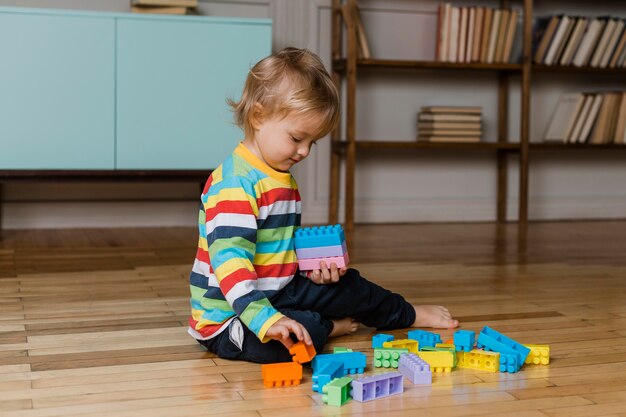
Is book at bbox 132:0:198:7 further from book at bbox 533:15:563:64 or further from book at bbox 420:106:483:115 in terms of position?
book at bbox 533:15:563:64

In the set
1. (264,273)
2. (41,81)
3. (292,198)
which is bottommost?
(264,273)

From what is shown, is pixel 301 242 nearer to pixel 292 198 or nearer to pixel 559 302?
pixel 292 198

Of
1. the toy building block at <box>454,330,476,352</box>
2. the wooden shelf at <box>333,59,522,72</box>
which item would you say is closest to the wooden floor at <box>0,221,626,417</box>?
the toy building block at <box>454,330,476,352</box>

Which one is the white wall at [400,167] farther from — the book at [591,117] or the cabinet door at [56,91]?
the cabinet door at [56,91]

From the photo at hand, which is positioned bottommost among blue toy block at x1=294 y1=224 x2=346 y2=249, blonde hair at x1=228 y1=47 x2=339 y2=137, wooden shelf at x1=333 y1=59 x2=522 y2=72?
blue toy block at x1=294 y1=224 x2=346 y2=249

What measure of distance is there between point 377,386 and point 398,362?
166mm

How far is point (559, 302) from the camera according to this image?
2047 millimetres

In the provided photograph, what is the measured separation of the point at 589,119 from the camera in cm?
407

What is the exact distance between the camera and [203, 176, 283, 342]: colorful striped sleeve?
136cm

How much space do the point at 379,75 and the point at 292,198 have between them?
99.6 inches

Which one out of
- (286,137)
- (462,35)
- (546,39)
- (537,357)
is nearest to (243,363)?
(286,137)

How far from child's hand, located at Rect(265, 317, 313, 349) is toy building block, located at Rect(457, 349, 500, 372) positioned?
0.92 ft

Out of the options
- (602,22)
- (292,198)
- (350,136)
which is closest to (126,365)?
(292,198)

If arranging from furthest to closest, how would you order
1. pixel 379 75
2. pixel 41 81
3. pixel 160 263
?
1. pixel 379 75
2. pixel 41 81
3. pixel 160 263
